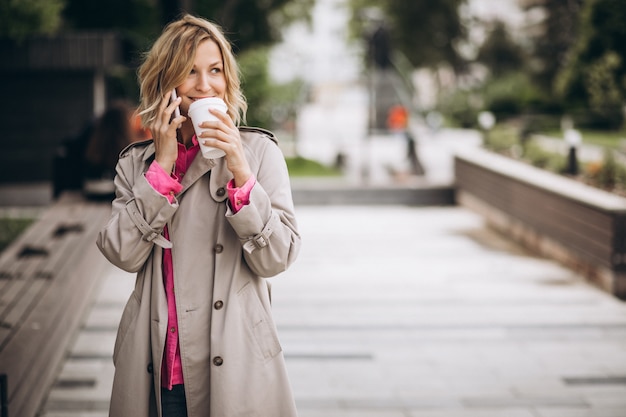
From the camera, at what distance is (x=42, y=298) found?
5.41m

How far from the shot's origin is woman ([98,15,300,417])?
8.21 feet

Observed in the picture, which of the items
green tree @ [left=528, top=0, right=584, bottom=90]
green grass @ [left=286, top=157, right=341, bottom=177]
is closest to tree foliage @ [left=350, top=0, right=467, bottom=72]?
green tree @ [left=528, top=0, right=584, bottom=90]

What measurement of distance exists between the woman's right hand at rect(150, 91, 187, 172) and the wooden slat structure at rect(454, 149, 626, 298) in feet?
18.7

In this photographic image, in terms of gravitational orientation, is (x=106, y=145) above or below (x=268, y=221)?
below

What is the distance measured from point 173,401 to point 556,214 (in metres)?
6.98

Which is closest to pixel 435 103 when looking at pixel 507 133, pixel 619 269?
pixel 507 133

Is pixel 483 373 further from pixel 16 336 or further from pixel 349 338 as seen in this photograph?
pixel 16 336

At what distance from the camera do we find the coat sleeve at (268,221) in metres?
2.47

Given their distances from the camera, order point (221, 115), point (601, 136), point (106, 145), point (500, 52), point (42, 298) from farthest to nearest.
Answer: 1. point (500, 52)
2. point (601, 136)
3. point (106, 145)
4. point (42, 298)
5. point (221, 115)

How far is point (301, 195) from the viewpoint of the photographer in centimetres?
1371

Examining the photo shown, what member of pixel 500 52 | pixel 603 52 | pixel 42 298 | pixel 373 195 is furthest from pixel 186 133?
pixel 500 52

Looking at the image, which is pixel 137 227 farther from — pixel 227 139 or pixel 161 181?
pixel 227 139

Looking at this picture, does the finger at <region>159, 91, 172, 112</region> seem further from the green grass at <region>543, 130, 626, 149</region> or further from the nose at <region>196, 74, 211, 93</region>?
the green grass at <region>543, 130, 626, 149</region>

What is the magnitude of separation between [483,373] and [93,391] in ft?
7.76
